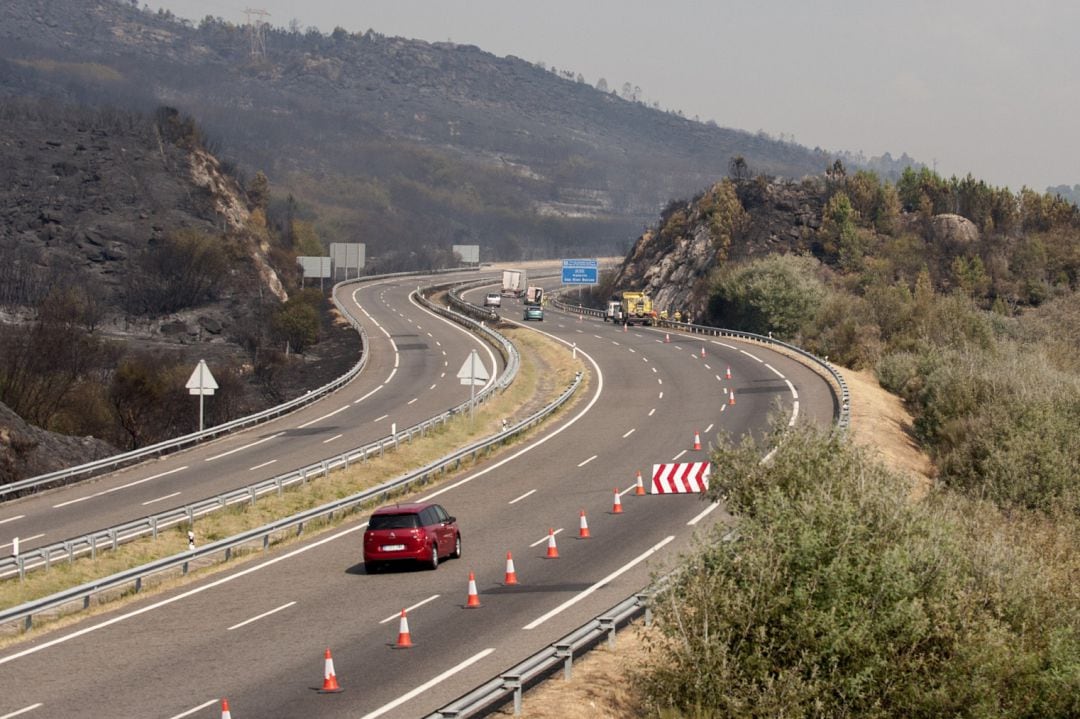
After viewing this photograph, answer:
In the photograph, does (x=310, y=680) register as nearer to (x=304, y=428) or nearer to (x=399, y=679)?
(x=399, y=679)

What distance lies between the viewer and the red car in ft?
88.4

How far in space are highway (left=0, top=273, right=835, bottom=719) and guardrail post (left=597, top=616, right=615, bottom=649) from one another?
1.21 m

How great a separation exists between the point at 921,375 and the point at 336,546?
122ft

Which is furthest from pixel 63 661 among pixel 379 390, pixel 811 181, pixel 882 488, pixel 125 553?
pixel 811 181

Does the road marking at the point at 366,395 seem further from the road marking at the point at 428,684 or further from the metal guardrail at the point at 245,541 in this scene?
the road marking at the point at 428,684

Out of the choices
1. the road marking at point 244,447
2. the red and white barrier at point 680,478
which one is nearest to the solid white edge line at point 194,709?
the red and white barrier at point 680,478

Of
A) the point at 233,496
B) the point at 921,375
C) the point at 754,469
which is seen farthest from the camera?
the point at 921,375

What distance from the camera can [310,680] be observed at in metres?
19.0

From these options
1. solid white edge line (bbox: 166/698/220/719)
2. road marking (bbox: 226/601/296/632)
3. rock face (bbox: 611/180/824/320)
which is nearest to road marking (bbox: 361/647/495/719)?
solid white edge line (bbox: 166/698/220/719)

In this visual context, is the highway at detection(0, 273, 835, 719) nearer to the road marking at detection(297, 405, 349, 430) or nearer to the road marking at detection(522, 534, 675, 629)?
the road marking at detection(522, 534, 675, 629)

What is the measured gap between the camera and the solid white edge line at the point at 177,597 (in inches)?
864

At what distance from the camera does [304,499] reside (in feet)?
121

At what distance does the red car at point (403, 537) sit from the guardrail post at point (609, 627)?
24.8ft

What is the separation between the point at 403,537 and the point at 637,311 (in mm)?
77382
